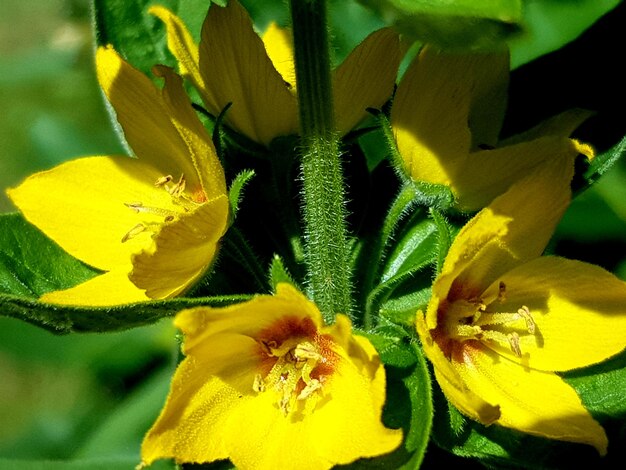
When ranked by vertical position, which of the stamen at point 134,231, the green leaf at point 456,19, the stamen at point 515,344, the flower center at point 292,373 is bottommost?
the stamen at point 515,344

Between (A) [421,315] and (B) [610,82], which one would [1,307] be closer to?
(A) [421,315]

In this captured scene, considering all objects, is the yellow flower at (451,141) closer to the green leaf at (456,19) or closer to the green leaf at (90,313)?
the green leaf at (90,313)

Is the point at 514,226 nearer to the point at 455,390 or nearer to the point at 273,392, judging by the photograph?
the point at 455,390

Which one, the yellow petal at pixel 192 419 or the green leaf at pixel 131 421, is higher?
the yellow petal at pixel 192 419

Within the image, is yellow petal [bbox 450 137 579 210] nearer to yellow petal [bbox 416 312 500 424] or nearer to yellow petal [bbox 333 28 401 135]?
yellow petal [bbox 333 28 401 135]

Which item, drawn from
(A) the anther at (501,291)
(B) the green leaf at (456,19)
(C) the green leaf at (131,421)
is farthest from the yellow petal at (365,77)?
(C) the green leaf at (131,421)
